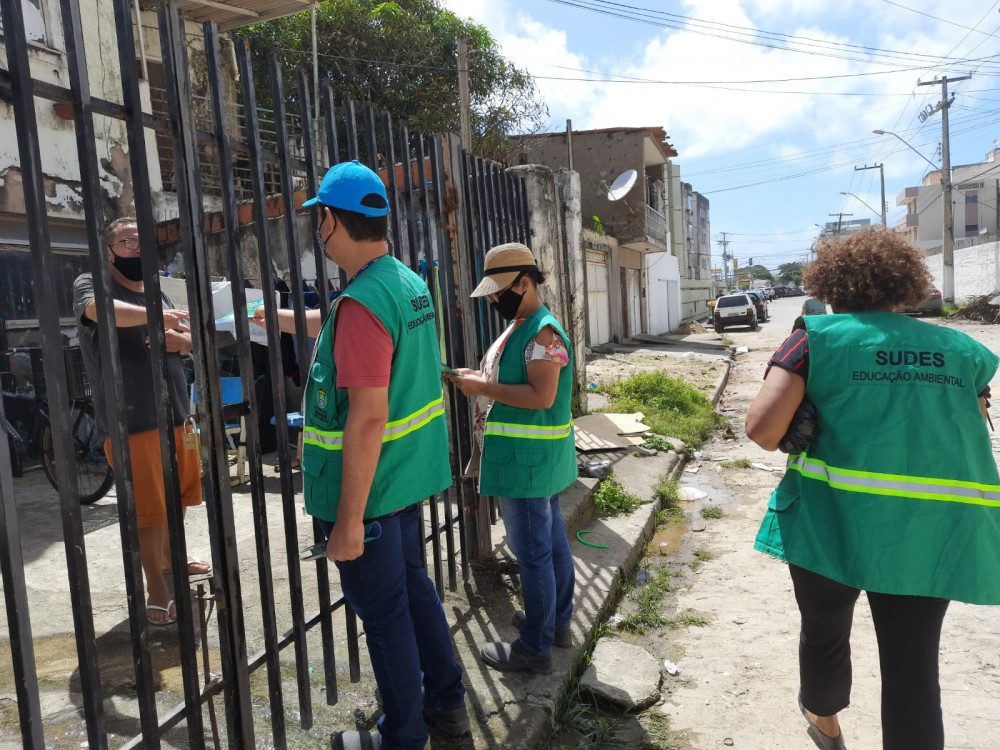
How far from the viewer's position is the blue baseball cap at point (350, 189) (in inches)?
83.7

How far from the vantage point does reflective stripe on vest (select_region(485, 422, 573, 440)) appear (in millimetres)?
2973

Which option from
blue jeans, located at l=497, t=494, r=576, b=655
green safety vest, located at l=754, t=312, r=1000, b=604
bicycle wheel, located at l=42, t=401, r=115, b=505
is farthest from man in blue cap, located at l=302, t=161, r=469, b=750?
bicycle wheel, located at l=42, t=401, r=115, b=505

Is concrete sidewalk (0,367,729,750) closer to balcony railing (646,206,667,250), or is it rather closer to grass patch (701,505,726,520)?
grass patch (701,505,726,520)

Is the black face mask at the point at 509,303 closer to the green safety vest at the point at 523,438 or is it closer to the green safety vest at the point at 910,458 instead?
the green safety vest at the point at 523,438

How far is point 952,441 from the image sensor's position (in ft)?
6.95

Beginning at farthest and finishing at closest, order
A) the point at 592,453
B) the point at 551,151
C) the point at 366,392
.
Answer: the point at 551,151 < the point at 592,453 < the point at 366,392

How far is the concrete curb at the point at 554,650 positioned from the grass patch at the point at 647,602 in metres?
0.09

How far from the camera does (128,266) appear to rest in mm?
3115

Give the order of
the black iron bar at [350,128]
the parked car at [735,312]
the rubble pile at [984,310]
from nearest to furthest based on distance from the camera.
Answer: the black iron bar at [350,128]
the rubble pile at [984,310]
the parked car at [735,312]

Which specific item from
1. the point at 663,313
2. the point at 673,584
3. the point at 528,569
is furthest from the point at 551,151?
the point at 528,569

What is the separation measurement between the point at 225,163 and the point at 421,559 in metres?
1.38

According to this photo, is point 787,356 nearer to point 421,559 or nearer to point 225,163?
point 421,559

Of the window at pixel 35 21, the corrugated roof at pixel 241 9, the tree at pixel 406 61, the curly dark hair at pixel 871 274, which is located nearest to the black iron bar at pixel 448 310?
the curly dark hair at pixel 871 274

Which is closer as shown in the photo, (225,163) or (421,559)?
(225,163)
